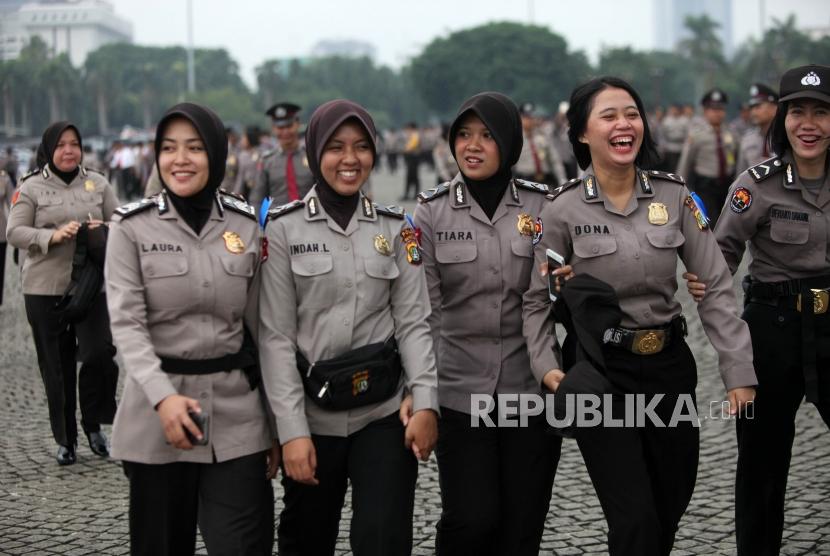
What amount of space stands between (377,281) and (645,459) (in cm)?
110

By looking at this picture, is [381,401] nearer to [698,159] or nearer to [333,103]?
[333,103]

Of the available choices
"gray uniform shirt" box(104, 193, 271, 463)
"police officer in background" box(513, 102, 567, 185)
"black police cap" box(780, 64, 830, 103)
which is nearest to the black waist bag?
"gray uniform shirt" box(104, 193, 271, 463)

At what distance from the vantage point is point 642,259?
3.89m

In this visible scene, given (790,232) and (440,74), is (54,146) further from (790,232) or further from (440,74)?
(440,74)

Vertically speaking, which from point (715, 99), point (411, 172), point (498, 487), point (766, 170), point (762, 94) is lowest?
point (498, 487)

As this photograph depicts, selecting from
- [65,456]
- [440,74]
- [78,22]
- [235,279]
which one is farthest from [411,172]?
[440,74]

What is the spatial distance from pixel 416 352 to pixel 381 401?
0.68 feet

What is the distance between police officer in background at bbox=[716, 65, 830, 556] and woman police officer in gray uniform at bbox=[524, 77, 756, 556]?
52 cm

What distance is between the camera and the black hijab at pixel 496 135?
13.4 feet

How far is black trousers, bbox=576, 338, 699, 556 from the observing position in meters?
3.71

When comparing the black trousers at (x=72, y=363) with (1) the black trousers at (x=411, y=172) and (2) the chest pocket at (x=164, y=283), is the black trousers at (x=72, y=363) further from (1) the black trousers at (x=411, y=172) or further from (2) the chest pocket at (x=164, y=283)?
(1) the black trousers at (x=411, y=172)

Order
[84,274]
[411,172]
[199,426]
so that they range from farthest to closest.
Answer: [411,172] → [84,274] → [199,426]

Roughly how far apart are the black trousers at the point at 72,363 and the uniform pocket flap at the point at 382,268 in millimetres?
3302

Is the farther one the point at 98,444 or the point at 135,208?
the point at 98,444
